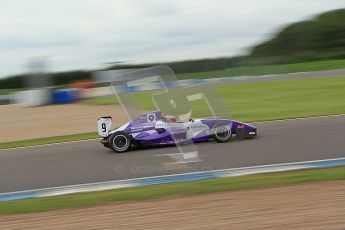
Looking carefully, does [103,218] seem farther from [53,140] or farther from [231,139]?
[53,140]

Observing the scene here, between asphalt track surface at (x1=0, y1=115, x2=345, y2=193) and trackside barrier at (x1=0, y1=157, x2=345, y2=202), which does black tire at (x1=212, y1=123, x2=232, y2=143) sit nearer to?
asphalt track surface at (x1=0, y1=115, x2=345, y2=193)

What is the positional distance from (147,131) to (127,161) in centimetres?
122

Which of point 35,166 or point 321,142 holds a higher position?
point 35,166

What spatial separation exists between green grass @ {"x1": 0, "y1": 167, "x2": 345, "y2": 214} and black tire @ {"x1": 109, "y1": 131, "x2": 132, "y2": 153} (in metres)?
3.65

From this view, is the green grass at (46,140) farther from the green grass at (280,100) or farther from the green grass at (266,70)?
the green grass at (266,70)

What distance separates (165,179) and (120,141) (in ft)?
10.7

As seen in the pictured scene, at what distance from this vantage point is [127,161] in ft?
33.4

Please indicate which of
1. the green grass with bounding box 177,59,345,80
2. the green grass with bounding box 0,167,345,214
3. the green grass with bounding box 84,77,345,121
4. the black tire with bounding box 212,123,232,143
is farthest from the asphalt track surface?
the green grass with bounding box 177,59,345,80

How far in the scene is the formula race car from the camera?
11125 millimetres

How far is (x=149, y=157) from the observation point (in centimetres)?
1038

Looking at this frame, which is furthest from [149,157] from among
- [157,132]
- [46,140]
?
[46,140]

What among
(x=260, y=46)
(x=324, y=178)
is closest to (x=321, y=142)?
(x=324, y=178)

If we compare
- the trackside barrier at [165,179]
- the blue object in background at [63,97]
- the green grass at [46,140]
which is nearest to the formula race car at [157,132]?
the trackside barrier at [165,179]

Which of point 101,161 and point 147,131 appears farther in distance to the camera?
point 147,131
